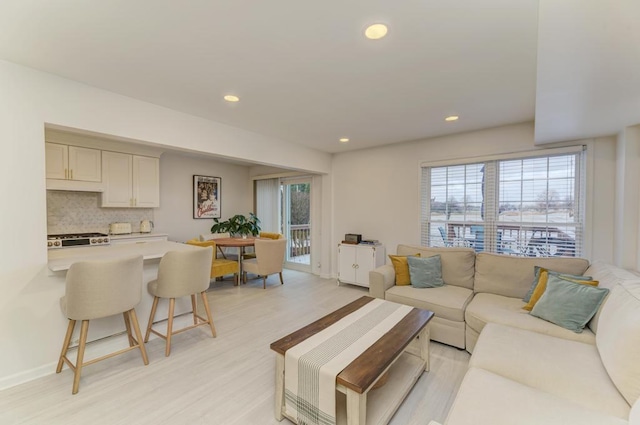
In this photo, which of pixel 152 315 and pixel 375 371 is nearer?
pixel 375 371

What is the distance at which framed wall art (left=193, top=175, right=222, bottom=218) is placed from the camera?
5.50m

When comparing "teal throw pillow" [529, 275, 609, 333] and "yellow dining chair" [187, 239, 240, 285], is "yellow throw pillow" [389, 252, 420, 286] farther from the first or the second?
"yellow dining chair" [187, 239, 240, 285]

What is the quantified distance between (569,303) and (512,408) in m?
1.36

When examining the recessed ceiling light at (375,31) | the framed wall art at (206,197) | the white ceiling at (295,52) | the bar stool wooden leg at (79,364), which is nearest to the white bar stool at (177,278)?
the bar stool wooden leg at (79,364)

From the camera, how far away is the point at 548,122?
2572 mm

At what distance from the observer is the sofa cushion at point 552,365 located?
4.48 feet

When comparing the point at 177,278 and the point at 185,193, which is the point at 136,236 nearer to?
the point at 185,193

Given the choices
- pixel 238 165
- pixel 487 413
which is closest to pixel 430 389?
pixel 487 413

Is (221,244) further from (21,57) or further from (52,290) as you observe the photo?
(21,57)

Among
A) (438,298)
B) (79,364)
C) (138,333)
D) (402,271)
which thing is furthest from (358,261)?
(79,364)

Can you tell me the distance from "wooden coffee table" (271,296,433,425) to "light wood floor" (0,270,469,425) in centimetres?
9

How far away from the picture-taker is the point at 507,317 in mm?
2262

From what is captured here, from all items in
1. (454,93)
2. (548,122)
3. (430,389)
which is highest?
(454,93)

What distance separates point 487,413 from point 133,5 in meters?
2.77
